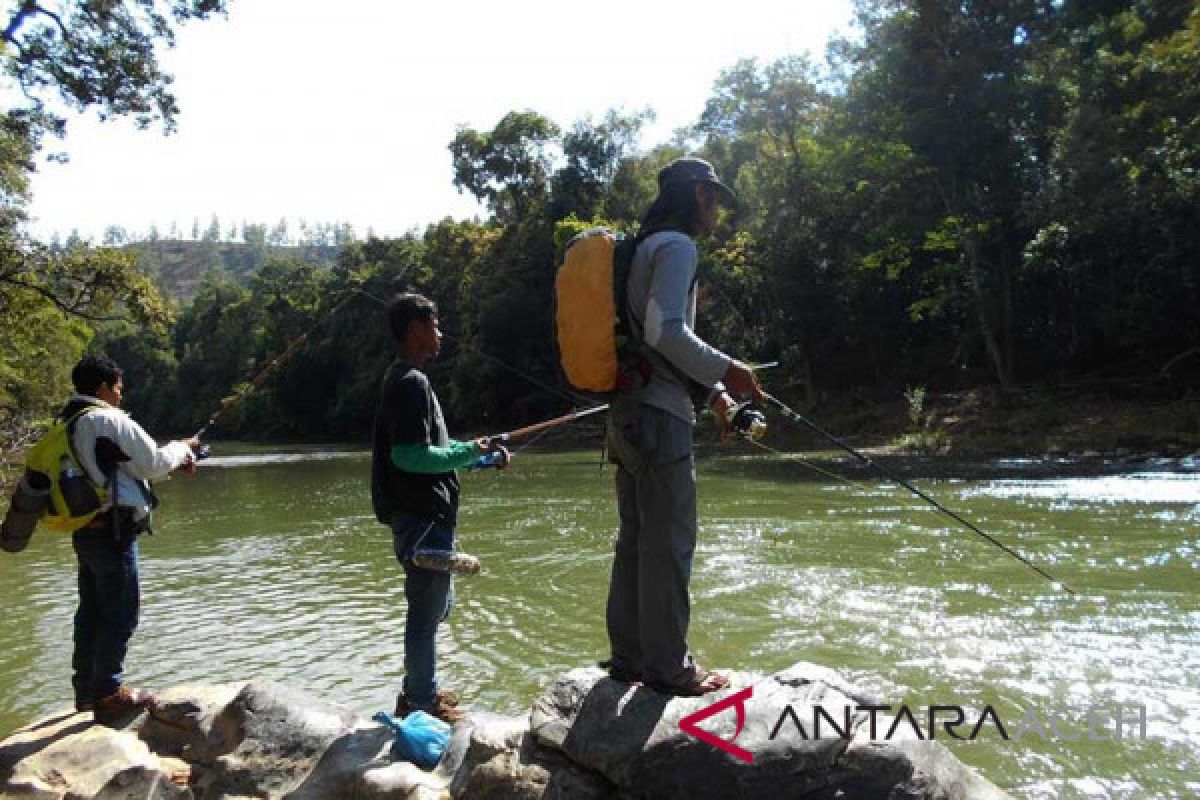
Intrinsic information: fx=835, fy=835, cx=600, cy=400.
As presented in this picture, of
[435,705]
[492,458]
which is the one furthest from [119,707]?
[492,458]

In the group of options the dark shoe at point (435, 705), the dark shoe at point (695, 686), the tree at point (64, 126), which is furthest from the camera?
the tree at point (64, 126)

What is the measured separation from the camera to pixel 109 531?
155 inches

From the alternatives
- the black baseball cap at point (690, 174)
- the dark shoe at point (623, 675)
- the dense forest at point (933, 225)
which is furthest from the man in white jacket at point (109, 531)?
the dense forest at point (933, 225)

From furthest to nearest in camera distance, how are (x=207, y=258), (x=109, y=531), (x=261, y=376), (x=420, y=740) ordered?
(x=207, y=258)
(x=261, y=376)
(x=109, y=531)
(x=420, y=740)

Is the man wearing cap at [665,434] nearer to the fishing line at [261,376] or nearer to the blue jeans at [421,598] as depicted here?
the blue jeans at [421,598]

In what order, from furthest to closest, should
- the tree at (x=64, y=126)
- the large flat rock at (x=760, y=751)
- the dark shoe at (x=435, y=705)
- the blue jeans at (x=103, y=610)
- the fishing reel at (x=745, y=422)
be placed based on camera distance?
the tree at (x=64, y=126)
the blue jeans at (x=103, y=610)
the dark shoe at (x=435, y=705)
the fishing reel at (x=745, y=422)
the large flat rock at (x=760, y=751)

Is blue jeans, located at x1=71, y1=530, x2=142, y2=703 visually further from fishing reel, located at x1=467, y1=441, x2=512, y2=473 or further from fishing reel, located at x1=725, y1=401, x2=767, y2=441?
fishing reel, located at x1=725, y1=401, x2=767, y2=441

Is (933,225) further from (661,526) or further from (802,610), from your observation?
(661,526)

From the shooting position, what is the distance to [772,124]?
29.7 metres

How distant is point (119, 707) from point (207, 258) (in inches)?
8160

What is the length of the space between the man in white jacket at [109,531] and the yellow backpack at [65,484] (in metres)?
0.03

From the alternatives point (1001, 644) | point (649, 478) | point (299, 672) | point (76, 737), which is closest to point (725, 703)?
point (649, 478)

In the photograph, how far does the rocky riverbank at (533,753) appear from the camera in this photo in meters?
2.74

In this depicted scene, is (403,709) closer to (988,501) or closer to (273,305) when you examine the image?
(988,501)
